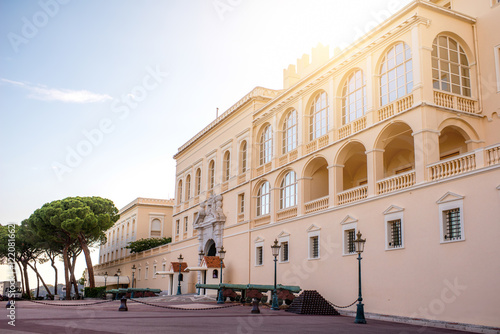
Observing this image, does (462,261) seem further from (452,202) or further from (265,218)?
(265,218)

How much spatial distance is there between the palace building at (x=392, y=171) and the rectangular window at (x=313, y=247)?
66 mm

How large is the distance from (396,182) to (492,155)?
473 cm

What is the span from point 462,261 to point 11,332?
13.2 m

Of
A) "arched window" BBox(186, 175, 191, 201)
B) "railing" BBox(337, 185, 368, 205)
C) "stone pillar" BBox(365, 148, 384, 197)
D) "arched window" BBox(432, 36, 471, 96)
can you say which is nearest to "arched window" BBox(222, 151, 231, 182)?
"arched window" BBox(186, 175, 191, 201)

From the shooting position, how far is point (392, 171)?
82.2 ft

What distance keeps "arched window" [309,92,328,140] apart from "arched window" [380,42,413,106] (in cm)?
444

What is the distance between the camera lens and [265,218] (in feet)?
103

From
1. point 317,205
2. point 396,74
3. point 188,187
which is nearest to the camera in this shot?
point 396,74

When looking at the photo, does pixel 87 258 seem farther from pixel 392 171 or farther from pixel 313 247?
pixel 392 171

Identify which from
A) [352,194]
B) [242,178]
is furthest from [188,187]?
[352,194]

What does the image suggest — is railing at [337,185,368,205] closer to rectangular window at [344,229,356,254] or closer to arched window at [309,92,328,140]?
rectangular window at [344,229,356,254]

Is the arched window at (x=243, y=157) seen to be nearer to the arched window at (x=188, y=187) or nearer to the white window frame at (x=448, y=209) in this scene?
the arched window at (x=188, y=187)

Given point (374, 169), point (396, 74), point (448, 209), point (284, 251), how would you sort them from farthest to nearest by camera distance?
point (284, 251)
point (374, 169)
point (396, 74)
point (448, 209)

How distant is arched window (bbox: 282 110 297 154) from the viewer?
1154 inches
